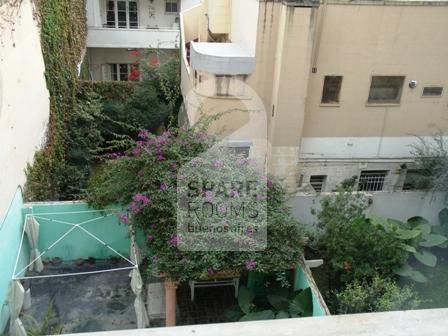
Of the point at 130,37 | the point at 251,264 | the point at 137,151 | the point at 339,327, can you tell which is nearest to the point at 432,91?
the point at 251,264

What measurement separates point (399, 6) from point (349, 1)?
1.13 metres

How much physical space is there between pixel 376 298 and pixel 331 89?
18.5 ft

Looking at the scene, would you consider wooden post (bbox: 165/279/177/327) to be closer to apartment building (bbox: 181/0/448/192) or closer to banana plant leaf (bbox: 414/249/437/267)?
banana plant leaf (bbox: 414/249/437/267)

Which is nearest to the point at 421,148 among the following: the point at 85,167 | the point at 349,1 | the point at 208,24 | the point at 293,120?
the point at 293,120

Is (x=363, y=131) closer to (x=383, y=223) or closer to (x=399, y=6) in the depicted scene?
(x=399, y=6)

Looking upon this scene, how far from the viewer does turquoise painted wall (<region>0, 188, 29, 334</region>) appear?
651 cm

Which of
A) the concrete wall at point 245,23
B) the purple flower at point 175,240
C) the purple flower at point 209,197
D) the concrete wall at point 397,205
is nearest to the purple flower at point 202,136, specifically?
the purple flower at point 209,197

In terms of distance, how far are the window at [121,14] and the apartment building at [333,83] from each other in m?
9.06

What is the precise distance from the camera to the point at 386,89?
10.5 metres

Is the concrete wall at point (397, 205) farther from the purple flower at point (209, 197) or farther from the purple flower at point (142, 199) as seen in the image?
the purple flower at point (142, 199)

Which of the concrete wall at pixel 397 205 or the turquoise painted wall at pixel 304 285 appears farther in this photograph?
the concrete wall at pixel 397 205

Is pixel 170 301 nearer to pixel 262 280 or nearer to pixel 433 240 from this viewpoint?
pixel 262 280

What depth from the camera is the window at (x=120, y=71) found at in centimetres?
1956

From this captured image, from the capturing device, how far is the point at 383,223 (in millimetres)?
7109
